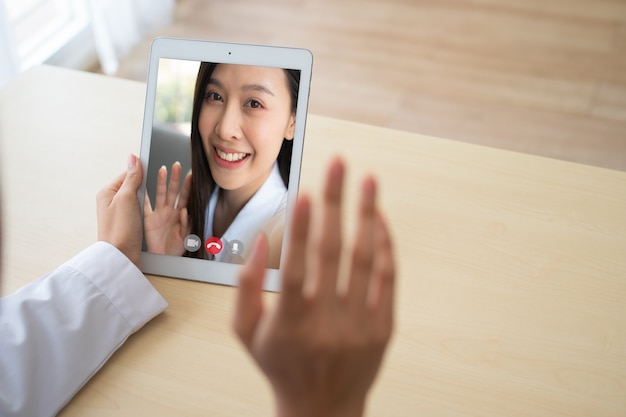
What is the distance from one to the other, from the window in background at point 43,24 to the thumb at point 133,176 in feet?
5.00

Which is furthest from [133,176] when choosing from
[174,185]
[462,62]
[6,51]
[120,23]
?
[462,62]

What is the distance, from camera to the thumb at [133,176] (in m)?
0.86

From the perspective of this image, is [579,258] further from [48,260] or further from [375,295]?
[48,260]

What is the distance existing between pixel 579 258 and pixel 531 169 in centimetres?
17

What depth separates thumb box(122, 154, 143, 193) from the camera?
0.86 m

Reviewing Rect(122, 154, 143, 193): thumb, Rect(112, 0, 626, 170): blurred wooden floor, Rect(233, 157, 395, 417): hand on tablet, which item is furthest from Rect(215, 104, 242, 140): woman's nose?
Rect(112, 0, 626, 170): blurred wooden floor

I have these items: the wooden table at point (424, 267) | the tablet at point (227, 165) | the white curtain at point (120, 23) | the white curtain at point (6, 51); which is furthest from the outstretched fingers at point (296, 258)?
the white curtain at point (120, 23)

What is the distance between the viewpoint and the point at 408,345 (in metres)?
0.78

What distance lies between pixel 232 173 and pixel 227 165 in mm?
11

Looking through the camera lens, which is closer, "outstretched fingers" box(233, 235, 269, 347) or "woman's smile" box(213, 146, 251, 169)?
"outstretched fingers" box(233, 235, 269, 347)

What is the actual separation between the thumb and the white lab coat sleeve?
0.26 feet

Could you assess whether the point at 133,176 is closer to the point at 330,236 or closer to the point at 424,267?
the point at 424,267

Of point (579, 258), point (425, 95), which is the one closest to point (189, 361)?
point (579, 258)

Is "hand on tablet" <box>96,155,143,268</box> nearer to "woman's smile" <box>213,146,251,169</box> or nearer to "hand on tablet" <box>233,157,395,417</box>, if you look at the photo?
"woman's smile" <box>213,146,251,169</box>
